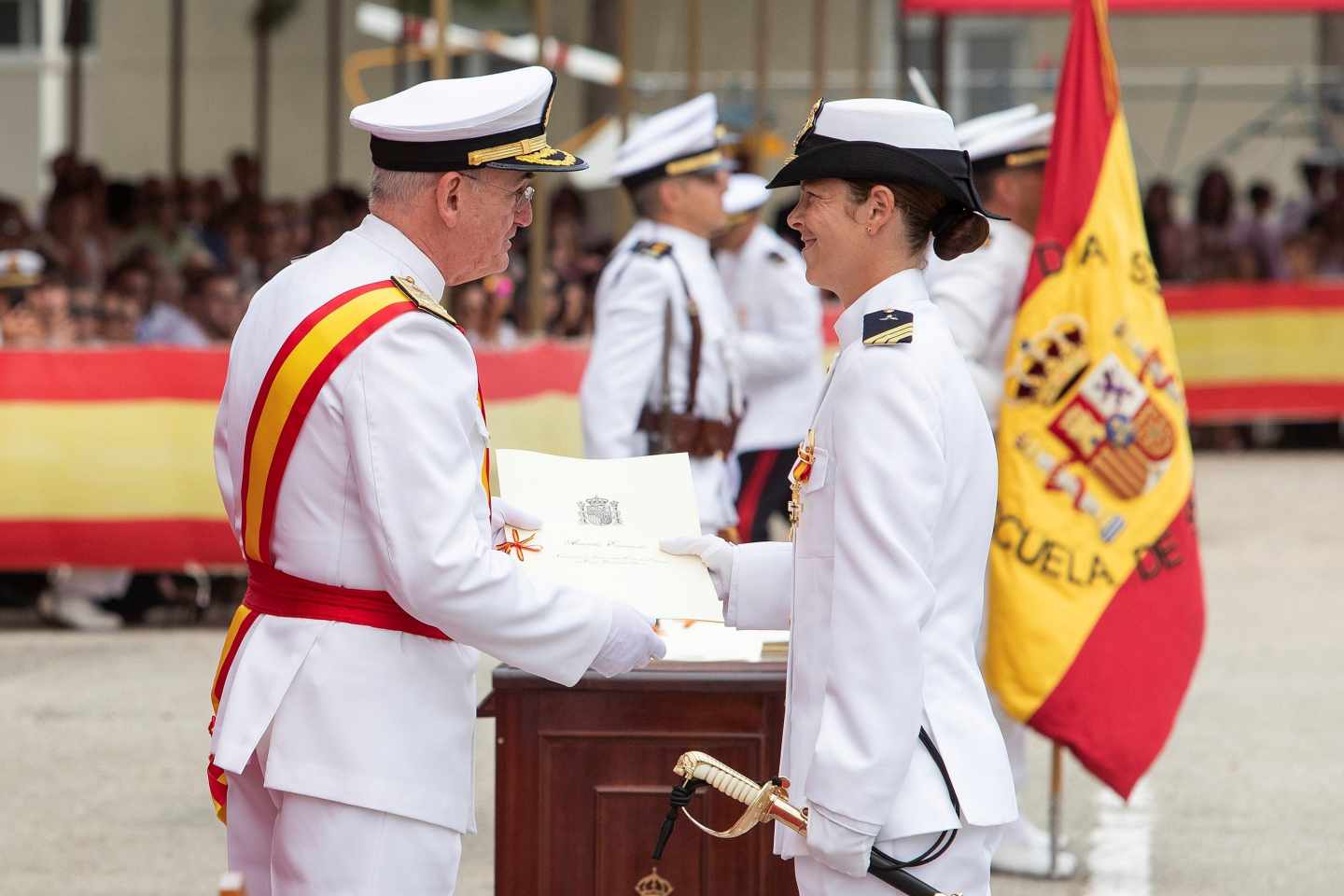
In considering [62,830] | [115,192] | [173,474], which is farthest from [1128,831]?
[115,192]

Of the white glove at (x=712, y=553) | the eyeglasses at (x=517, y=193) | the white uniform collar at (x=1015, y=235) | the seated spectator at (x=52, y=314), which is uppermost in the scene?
the eyeglasses at (x=517, y=193)

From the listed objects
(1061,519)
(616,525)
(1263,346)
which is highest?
(616,525)

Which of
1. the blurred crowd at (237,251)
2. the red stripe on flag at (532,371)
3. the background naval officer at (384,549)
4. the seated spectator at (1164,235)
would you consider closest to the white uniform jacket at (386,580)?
the background naval officer at (384,549)

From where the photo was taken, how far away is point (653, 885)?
12.9ft

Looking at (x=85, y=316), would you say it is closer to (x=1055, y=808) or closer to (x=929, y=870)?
(x=1055, y=808)

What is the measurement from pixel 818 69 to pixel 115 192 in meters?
5.33

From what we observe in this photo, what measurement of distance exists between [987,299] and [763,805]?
8.64 feet

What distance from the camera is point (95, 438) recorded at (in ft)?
27.6

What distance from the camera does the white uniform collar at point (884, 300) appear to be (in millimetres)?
3010

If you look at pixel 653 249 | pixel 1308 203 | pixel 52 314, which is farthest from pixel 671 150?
pixel 1308 203

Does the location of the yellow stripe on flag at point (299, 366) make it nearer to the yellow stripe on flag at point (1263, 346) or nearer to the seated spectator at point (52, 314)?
the seated spectator at point (52, 314)

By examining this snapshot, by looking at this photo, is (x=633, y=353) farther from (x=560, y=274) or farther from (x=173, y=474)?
(x=560, y=274)

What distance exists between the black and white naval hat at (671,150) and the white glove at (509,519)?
109 inches

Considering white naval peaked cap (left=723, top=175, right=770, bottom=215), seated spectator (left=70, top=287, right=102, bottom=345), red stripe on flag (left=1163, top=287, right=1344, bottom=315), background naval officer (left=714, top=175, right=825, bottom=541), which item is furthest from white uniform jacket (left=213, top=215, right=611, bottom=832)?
red stripe on flag (left=1163, top=287, right=1344, bottom=315)
